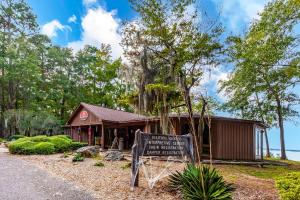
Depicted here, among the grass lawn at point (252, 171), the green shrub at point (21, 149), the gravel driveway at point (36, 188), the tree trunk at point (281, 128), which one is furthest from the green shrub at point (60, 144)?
the tree trunk at point (281, 128)

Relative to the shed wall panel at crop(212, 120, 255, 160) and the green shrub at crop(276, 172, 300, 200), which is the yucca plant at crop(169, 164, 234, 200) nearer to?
the green shrub at crop(276, 172, 300, 200)

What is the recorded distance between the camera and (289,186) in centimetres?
536

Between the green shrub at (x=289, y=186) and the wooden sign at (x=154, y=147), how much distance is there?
2.68 m

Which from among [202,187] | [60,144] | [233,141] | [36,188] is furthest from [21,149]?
[202,187]

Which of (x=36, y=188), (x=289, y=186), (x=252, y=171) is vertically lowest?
(x=252, y=171)

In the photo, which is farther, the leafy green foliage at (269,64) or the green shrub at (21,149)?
the green shrub at (21,149)

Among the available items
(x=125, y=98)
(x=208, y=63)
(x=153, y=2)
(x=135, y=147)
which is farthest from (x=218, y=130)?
(x=135, y=147)

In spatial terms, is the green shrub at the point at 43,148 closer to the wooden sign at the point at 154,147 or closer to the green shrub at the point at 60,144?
the green shrub at the point at 60,144

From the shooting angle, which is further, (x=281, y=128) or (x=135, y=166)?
(x=281, y=128)

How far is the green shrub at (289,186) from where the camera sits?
5.12m

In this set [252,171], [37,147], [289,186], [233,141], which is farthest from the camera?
[37,147]

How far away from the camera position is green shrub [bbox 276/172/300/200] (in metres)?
5.12

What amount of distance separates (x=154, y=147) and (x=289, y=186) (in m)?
3.79

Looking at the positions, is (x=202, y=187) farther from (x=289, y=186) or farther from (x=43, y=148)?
(x=43, y=148)
